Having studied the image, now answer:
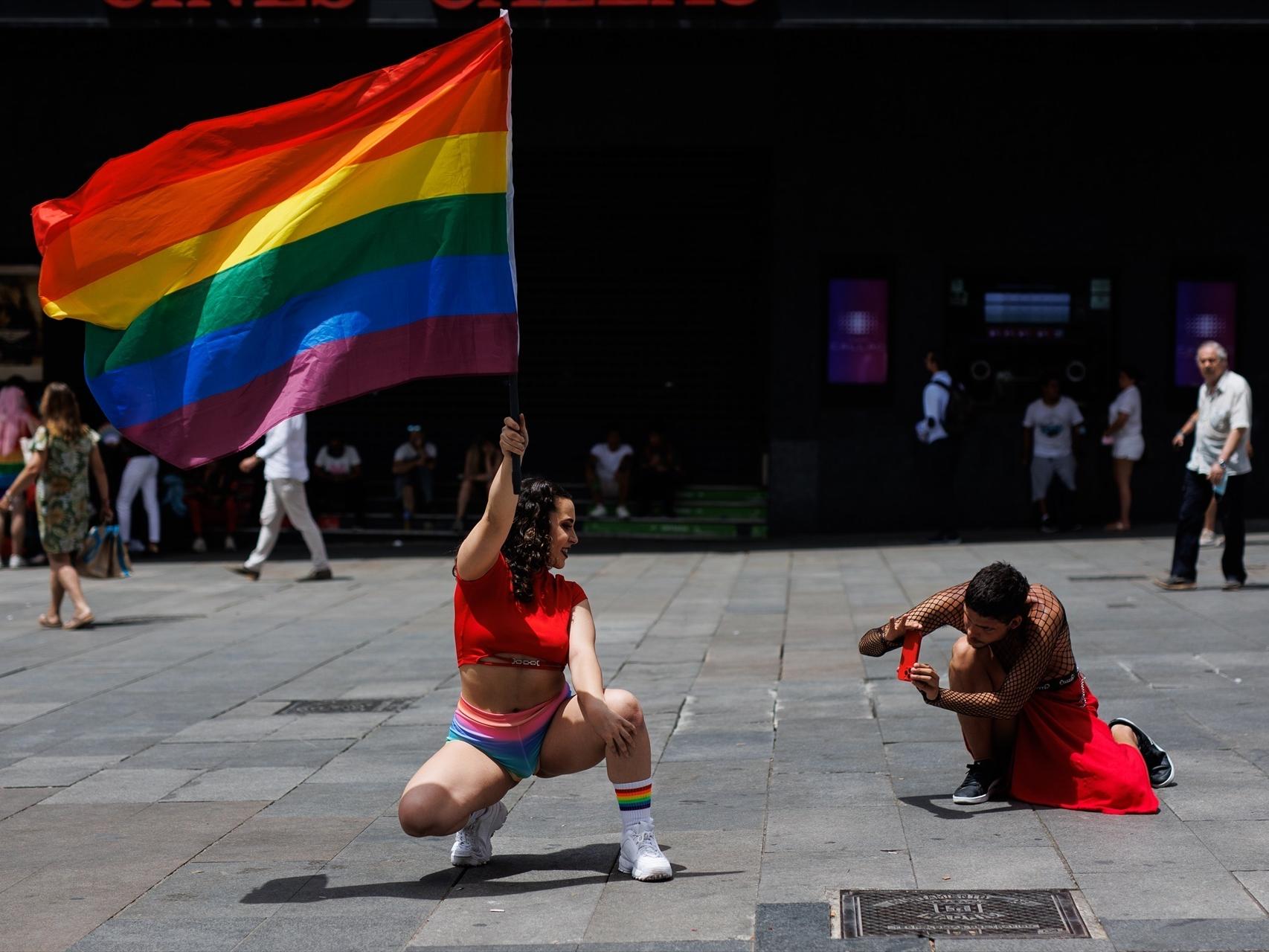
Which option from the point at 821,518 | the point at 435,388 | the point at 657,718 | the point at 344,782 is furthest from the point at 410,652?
the point at 435,388

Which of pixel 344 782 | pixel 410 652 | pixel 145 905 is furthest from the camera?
pixel 410 652

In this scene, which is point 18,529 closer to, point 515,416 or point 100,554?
point 100,554

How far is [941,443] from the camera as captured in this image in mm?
17906

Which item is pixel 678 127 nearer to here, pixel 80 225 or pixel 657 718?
pixel 657 718

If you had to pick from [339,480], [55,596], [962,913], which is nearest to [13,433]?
[339,480]

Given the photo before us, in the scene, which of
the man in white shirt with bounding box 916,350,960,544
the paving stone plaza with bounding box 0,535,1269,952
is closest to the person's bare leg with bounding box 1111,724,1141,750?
the paving stone plaza with bounding box 0,535,1269,952

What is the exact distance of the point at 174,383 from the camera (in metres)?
5.62

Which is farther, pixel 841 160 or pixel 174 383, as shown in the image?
pixel 841 160

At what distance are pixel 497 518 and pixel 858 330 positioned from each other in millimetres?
14737

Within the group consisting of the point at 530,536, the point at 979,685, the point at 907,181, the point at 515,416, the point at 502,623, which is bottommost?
the point at 979,685

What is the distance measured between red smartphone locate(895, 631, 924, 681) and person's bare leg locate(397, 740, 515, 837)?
1438 millimetres

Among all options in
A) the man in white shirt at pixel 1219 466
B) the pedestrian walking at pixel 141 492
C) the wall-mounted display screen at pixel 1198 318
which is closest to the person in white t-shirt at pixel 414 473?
the pedestrian walking at pixel 141 492

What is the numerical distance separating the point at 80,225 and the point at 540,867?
2730 millimetres

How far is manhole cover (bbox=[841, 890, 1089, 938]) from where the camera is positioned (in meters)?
4.59
